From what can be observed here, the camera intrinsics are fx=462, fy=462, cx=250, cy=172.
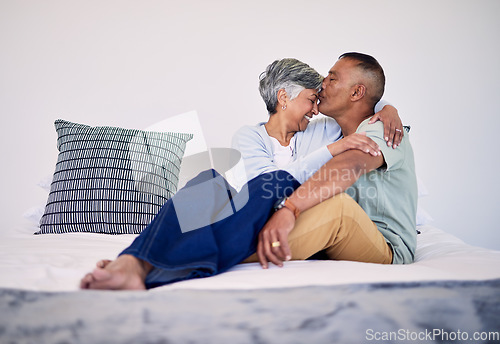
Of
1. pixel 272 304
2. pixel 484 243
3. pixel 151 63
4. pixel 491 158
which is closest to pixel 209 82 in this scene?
pixel 151 63

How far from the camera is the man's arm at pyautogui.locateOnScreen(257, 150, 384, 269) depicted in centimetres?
116

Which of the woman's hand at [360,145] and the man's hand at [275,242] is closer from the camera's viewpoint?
the man's hand at [275,242]

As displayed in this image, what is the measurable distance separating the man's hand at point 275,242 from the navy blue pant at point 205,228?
0.03 metres

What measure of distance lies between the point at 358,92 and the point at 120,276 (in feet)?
3.92

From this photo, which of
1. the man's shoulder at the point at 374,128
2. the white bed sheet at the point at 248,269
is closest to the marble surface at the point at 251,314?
the white bed sheet at the point at 248,269

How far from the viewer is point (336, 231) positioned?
1.25 m

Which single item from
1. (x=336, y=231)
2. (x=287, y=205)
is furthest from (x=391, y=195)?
(x=287, y=205)

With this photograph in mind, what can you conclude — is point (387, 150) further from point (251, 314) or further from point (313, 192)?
point (251, 314)

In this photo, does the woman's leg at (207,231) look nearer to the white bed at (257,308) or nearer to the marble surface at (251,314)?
the white bed at (257,308)

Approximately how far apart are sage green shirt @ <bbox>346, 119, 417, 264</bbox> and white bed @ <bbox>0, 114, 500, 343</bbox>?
41 cm

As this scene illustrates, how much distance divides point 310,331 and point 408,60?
2.26 metres

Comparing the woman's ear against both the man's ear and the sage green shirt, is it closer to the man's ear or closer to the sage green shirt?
the man's ear

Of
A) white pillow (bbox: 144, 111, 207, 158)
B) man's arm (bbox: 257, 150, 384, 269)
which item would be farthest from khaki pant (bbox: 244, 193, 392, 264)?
white pillow (bbox: 144, 111, 207, 158)

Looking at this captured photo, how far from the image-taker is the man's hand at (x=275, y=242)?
3.80ft
